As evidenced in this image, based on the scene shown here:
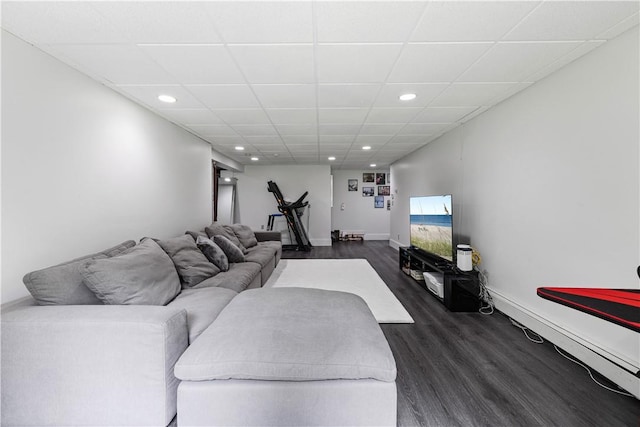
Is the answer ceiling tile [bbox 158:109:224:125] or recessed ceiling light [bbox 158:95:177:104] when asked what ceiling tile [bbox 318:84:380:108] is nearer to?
ceiling tile [bbox 158:109:224:125]

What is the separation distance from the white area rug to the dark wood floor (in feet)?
1.14

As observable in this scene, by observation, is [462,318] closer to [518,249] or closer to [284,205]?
[518,249]

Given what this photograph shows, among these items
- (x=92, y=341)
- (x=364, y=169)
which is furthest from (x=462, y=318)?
(x=364, y=169)

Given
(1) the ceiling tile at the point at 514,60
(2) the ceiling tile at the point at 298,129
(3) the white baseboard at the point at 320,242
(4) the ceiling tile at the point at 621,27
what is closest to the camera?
(4) the ceiling tile at the point at 621,27

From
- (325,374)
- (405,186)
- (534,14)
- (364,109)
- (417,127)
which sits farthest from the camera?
(405,186)

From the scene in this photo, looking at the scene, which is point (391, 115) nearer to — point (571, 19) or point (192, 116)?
point (571, 19)

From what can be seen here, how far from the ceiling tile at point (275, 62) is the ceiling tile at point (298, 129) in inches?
52.7

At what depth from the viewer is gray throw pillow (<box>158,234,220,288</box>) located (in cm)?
228

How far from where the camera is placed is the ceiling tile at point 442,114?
2965 millimetres

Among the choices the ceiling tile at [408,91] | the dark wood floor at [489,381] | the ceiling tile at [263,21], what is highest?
the ceiling tile at [408,91]

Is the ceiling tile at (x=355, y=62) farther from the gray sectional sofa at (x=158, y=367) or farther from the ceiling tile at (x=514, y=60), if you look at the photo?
the gray sectional sofa at (x=158, y=367)

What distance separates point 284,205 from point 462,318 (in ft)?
16.5

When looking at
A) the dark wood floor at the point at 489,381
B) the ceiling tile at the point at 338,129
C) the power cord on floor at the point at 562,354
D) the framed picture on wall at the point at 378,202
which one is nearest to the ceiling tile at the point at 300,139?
the ceiling tile at the point at 338,129

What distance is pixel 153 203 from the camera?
296cm
